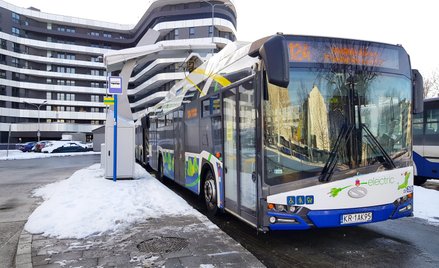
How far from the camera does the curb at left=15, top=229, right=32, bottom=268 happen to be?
4.68 m

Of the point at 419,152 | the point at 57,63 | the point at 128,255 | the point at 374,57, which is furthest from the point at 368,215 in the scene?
the point at 57,63

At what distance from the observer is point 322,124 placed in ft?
17.3

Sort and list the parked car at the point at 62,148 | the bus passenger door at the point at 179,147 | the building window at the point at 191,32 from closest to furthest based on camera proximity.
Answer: the bus passenger door at the point at 179,147, the parked car at the point at 62,148, the building window at the point at 191,32

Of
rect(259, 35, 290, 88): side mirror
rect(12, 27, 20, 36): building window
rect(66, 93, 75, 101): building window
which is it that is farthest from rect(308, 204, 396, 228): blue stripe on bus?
rect(12, 27, 20, 36): building window

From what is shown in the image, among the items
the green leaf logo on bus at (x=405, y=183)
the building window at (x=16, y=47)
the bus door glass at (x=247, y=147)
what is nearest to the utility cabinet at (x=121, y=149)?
the bus door glass at (x=247, y=147)

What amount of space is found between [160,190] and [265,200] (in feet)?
17.8

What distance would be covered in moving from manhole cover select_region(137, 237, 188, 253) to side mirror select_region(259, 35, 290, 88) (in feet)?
8.96

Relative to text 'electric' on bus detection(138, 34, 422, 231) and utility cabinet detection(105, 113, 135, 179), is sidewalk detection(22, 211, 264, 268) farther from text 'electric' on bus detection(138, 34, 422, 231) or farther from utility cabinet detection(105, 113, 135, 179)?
utility cabinet detection(105, 113, 135, 179)

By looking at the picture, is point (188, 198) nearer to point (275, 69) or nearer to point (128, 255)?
point (128, 255)

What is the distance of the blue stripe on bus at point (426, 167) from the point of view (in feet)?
40.5

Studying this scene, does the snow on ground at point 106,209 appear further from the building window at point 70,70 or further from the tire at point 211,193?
the building window at point 70,70

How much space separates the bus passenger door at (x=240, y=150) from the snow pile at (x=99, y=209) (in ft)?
4.20

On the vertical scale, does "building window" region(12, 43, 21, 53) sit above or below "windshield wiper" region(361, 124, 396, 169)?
above

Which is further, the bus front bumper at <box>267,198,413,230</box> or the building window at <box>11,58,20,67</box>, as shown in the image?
the building window at <box>11,58,20,67</box>
